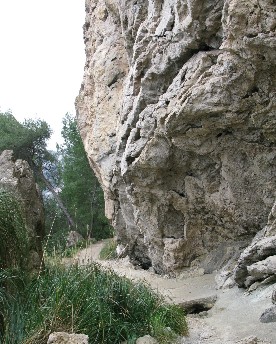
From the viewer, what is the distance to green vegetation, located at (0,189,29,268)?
4.04m

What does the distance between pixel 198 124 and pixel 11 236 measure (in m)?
3.61

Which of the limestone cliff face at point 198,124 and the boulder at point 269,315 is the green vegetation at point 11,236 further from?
the limestone cliff face at point 198,124

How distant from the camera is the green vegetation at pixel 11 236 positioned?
4.04 meters

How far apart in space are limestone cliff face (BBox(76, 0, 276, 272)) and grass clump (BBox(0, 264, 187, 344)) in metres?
3.11

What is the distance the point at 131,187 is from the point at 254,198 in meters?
2.45

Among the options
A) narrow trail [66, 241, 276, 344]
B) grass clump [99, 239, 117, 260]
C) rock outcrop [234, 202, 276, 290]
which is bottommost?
grass clump [99, 239, 117, 260]

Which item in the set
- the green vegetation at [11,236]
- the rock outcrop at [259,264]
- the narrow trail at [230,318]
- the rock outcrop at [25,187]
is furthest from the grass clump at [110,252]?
the green vegetation at [11,236]

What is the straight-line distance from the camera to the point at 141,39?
27.2 ft

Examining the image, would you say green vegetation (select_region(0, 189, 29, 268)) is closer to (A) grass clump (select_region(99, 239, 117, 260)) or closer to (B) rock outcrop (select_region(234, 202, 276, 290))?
(B) rock outcrop (select_region(234, 202, 276, 290))

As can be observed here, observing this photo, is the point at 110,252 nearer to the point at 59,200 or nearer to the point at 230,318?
the point at 230,318

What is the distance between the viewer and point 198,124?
677 centimetres

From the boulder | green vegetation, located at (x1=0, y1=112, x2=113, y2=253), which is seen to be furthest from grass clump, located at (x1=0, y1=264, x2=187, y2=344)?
green vegetation, located at (x1=0, y1=112, x2=113, y2=253)

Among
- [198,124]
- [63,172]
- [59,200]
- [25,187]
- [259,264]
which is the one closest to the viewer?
[259,264]

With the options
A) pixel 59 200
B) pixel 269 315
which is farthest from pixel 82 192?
pixel 269 315
